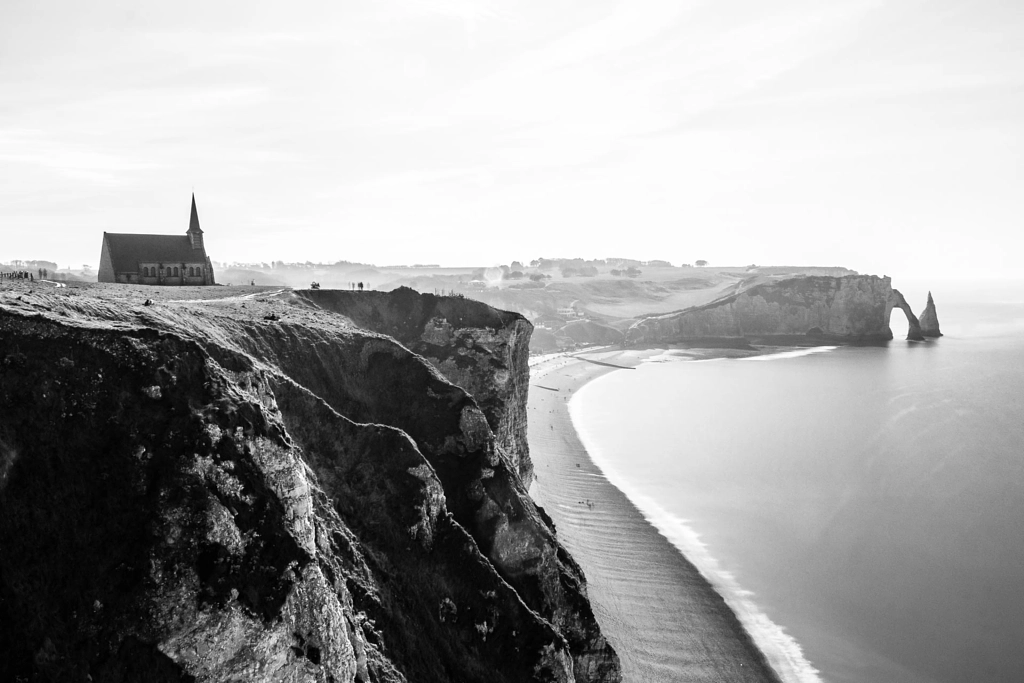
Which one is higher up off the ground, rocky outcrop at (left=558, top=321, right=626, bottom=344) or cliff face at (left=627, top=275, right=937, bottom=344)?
cliff face at (left=627, top=275, right=937, bottom=344)

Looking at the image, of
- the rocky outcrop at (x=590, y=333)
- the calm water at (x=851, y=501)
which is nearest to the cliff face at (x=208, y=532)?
the calm water at (x=851, y=501)

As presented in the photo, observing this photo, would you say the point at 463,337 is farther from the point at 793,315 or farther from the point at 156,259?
the point at 793,315

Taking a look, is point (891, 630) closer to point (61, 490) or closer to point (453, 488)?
point (453, 488)

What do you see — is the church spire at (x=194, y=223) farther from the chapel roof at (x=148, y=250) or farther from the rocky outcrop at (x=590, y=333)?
the rocky outcrop at (x=590, y=333)

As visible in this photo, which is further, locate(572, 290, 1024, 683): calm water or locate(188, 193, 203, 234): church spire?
locate(188, 193, 203, 234): church spire

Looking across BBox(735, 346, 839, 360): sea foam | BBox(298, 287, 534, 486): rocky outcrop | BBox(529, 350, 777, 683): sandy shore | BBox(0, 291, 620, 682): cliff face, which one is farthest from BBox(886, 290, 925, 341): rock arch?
BBox(0, 291, 620, 682): cliff face

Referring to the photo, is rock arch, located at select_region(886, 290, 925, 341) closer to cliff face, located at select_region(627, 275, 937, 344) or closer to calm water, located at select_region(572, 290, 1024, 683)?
cliff face, located at select_region(627, 275, 937, 344)

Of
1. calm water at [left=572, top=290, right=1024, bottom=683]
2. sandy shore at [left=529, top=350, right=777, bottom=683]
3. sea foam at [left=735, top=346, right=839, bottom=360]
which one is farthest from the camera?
sea foam at [left=735, top=346, right=839, bottom=360]
